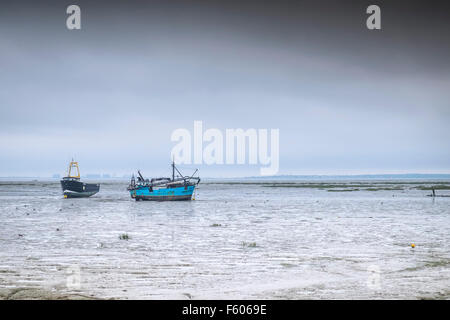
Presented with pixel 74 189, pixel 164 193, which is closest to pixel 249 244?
pixel 164 193

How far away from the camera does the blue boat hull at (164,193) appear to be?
6259 cm

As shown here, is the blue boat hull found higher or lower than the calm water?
lower

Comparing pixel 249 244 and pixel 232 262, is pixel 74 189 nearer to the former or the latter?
pixel 249 244

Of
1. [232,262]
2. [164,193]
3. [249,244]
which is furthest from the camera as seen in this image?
[164,193]

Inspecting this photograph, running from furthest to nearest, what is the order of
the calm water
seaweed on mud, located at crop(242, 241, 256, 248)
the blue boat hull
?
the blue boat hull → seaweed on mud, located at crop(242, 241, 256, 248) → the calm water

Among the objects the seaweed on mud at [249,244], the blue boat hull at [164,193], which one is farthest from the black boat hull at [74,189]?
the seaweed on mud at [249,244]

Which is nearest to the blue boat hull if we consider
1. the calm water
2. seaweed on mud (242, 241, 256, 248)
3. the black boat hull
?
the black boat hull

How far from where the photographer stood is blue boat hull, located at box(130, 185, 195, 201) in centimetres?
6259

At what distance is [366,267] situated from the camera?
14.1 metres

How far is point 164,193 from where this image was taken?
6334 cm

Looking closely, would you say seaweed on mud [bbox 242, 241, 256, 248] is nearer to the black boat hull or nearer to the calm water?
the calm water

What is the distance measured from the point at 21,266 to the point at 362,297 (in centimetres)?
1119

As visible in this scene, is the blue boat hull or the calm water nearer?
the calm water
